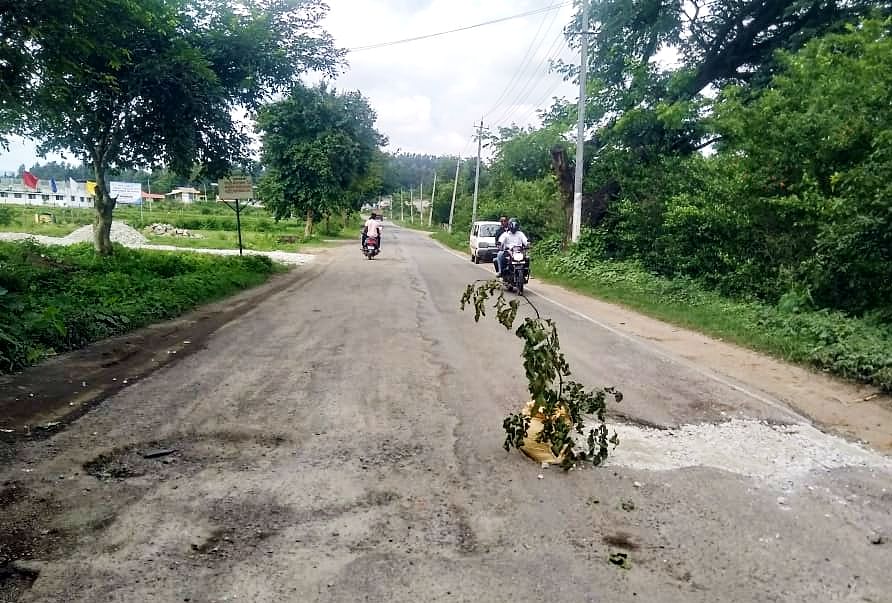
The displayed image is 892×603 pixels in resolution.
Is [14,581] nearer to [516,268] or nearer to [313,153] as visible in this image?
Answer: [516,268]

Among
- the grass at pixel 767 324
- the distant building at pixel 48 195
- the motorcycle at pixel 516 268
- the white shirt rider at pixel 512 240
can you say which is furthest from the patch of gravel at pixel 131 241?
the distant building at pixel 48 195

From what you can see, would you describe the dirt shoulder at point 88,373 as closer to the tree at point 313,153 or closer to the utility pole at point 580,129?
the utility pole at point 580,129

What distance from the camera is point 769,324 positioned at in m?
10.1

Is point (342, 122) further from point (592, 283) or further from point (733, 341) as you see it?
point (733, 341)

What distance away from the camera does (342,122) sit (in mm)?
37375

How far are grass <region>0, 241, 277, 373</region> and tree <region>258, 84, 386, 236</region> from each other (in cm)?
2037

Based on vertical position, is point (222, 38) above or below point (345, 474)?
above

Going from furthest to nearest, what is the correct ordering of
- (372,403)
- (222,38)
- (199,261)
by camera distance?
(199,261), (222,38), (372,403)

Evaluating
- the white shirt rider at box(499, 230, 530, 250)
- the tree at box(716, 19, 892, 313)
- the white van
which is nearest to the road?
the tree at box(716, 19, 892, 313)

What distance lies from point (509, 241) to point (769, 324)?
6.68 metres

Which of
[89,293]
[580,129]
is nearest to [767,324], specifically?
[89,293]

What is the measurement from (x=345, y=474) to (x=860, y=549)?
301 centimetres

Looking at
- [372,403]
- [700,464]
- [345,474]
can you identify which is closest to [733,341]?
[700,464]

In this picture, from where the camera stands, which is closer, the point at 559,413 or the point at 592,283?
the point at 559,413
